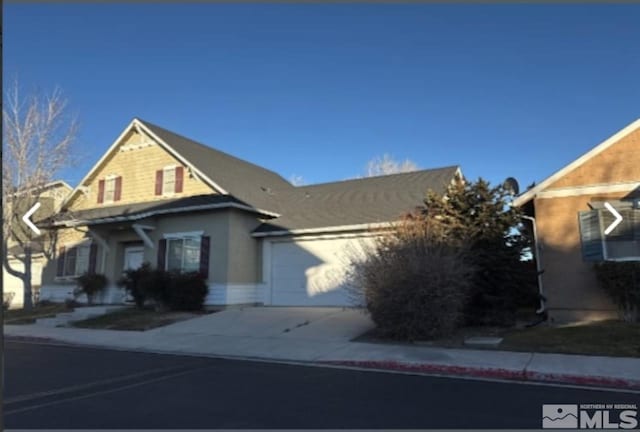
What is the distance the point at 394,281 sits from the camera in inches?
456

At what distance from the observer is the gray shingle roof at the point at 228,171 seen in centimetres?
2072

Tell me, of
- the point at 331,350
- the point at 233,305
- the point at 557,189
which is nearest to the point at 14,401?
the point at 331,350

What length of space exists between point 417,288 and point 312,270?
25.3 ft

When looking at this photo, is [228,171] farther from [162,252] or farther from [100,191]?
[100,191]

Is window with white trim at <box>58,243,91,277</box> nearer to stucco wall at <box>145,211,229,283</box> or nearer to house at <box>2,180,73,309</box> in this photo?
house at <box>2,180,73,309</box>

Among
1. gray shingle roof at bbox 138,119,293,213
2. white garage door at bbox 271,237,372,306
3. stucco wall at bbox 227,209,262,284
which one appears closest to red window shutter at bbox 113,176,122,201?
gray shingle roof at bbox 138,119,293,213

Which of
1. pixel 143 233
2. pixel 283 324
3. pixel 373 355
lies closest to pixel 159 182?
pixel 143 233

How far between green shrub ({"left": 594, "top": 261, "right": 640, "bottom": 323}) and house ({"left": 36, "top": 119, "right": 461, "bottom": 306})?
6.51 metres

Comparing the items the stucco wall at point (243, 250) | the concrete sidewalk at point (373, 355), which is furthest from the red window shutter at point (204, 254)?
the concrete sidewalk at point (373, 355)

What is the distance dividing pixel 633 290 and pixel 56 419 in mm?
12308

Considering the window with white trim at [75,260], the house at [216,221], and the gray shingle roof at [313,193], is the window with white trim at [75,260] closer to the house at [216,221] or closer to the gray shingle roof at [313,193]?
the house at [216,221]

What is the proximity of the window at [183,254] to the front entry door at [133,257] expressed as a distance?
1.83m

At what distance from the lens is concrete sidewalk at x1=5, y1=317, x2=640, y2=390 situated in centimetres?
812

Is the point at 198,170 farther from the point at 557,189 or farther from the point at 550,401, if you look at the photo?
the point at 550,401
